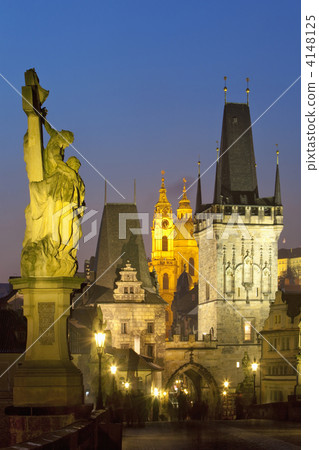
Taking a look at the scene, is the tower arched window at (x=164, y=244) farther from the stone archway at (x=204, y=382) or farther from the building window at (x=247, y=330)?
Answer: the stone archway at (x=204, y=382)

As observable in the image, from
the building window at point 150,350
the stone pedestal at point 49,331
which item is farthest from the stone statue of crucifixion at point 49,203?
the building window at point 150,350

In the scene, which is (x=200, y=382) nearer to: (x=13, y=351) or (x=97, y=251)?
(x=97, y=251)

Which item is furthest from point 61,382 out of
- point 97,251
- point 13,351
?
point 97,251

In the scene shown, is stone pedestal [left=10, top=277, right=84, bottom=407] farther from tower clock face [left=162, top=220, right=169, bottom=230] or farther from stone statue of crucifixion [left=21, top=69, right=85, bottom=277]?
tower clock face [left=162, top=220, right=169, bottom=230]

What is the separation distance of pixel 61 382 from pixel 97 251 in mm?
70549

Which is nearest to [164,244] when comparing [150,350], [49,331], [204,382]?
[204,382]

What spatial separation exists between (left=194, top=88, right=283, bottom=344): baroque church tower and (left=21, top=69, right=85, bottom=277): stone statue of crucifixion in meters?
70.7

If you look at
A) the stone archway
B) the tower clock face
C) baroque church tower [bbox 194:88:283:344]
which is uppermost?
the tower clock face

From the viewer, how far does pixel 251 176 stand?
299 feet

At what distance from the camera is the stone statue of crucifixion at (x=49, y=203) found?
1398cm

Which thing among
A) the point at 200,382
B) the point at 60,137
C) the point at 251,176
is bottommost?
the point at 200,382

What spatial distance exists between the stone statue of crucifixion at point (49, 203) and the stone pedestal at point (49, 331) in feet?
0.65

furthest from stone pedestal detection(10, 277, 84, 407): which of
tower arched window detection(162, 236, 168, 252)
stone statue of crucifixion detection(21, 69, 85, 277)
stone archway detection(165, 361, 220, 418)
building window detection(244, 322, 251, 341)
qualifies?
tower arched window detection(162, 236, 168, 252)

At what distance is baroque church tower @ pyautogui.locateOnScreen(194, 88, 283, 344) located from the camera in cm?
8550
